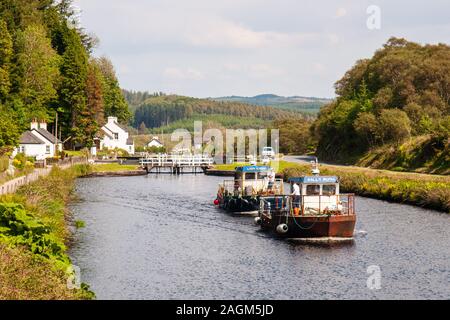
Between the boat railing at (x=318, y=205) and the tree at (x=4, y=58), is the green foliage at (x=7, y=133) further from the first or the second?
the boat railing at (x=318, y=205)

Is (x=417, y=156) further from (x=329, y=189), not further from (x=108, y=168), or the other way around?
(x=108, y=168)

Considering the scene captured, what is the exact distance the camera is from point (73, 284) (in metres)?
29.2

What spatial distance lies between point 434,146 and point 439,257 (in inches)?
1787

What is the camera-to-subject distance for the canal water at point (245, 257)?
107 ft

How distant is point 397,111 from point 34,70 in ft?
175

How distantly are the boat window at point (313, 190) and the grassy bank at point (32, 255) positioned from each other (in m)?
15.4

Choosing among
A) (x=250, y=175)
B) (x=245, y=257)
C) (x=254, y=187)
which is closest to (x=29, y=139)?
(x=250, y=175)

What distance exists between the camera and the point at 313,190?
46375mm

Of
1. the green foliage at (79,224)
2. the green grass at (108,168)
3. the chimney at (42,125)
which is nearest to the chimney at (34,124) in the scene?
the chimney at (42,125)

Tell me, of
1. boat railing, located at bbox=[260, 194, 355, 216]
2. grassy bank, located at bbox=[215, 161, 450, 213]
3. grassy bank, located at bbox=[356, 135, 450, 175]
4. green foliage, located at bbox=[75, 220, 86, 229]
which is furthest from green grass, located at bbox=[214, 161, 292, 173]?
boat railing, located at bbox=[260, 194, 355, 216]

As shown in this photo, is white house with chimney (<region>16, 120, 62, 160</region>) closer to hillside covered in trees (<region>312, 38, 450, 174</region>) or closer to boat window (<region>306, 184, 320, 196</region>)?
hillside covered in trees (<region>312, 38, 450, 174</region>)

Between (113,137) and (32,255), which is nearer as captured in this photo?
(32,255)

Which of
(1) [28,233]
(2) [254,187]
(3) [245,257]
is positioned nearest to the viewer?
(1) [28,233]
